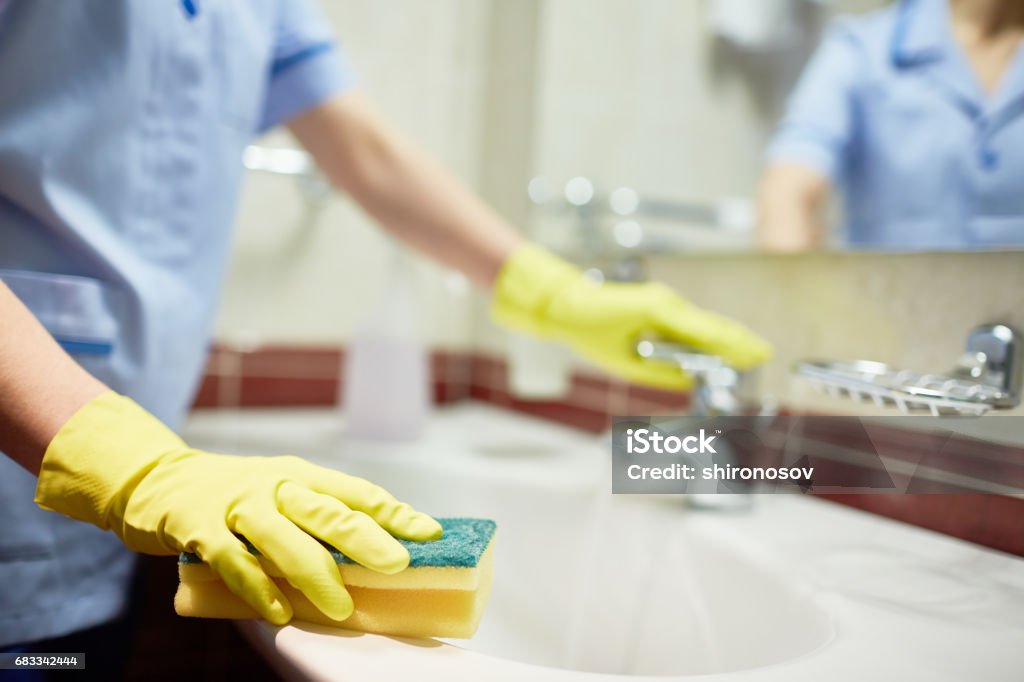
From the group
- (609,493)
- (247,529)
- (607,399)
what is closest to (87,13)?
(247,529)

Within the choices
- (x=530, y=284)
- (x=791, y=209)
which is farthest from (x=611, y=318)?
(x=791, y=209)

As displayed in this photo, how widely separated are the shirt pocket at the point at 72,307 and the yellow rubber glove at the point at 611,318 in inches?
15.7

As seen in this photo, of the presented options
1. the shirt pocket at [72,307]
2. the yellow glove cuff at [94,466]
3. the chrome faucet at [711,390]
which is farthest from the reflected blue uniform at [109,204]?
the chrome faucet at [711,390]

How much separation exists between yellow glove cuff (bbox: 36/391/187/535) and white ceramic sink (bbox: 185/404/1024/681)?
0.11 meters

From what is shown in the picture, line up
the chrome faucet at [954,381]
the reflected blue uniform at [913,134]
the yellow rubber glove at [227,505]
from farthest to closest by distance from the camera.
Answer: the reflected blue uniform at [913,134], the chrome faucet at [954,381], the yellow rubber glove at [227,505]

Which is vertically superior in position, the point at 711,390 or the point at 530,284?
the point at 530,284

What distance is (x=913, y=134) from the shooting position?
26.2 inches

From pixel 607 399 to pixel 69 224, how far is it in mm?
676

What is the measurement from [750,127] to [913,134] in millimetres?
211

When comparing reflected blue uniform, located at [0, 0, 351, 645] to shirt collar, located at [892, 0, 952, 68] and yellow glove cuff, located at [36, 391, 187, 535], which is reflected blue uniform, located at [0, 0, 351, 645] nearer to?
yellow glove cuff, located at [36, 391, 187, 535]

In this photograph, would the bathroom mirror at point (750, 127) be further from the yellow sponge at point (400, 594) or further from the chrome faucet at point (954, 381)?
the yellow sponge at point (400, 594)

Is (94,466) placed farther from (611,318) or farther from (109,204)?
(611,318)

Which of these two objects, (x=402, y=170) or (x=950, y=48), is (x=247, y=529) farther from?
(x=950, y=48)

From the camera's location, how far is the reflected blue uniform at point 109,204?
1.73 ft
